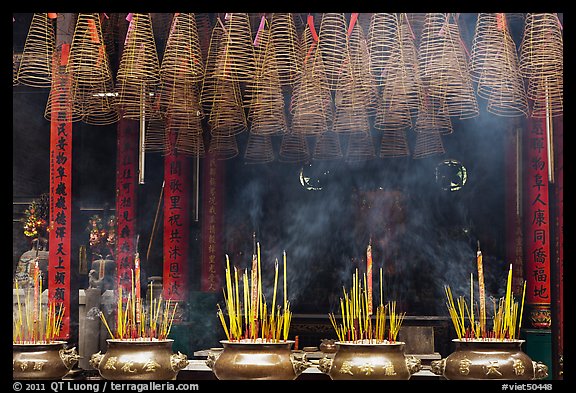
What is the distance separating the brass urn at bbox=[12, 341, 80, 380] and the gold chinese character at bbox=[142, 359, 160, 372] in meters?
0.46

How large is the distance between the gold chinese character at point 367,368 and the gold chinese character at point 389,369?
Answer: 6 centimetres

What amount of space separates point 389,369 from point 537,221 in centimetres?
264

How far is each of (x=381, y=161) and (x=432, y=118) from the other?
7.81ft

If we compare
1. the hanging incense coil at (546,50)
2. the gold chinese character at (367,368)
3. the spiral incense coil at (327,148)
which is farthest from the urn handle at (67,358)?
the spiral incense coil at (327,148)

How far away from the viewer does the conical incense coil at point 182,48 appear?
429 centimetres

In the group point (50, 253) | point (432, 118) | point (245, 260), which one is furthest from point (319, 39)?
point (245, 260)

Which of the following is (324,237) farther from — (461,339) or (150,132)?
(461,339)

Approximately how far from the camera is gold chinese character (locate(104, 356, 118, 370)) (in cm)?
358

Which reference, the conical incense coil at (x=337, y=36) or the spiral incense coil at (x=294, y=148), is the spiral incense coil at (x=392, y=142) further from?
the conical incense coil at (x=337, y=36)

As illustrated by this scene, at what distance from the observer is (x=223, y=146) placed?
6.79m

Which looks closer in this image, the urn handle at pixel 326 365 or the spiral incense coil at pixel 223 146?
the urn handle at pixel 326 365

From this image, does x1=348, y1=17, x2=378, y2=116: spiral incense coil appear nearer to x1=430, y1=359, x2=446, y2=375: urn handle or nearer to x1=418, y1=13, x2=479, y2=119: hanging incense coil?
x1=418, y1=13, x2=479, y2=119: hanging incense coil

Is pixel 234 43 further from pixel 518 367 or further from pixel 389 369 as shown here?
pixel 518 367

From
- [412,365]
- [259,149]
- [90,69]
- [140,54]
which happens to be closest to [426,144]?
[259,149]
